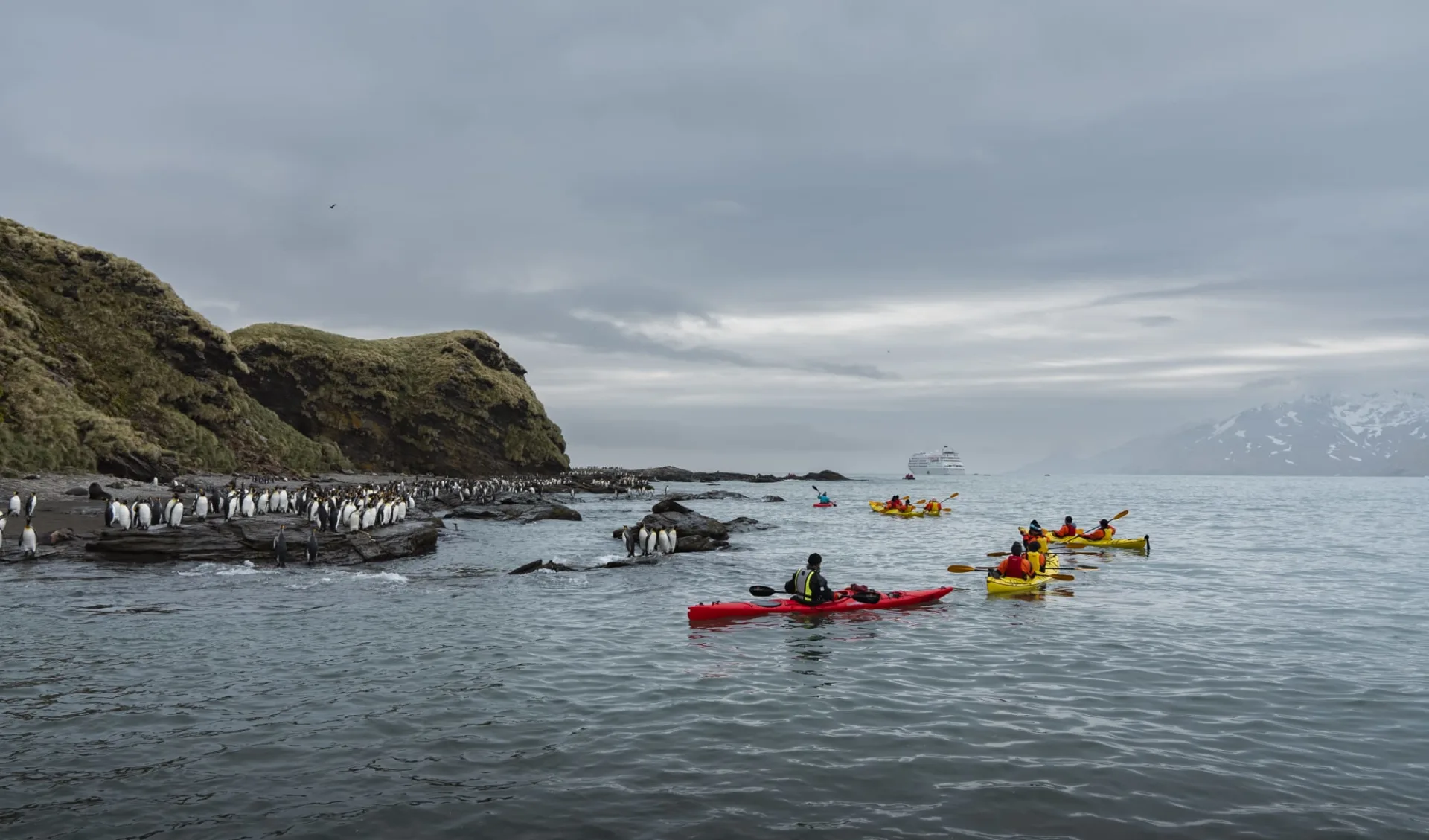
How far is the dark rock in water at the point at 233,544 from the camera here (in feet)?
92.5

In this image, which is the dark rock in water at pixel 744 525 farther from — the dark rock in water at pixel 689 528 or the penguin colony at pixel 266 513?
the penguin colony at pixel 266 513

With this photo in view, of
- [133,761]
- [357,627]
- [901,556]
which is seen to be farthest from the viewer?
[901,556]

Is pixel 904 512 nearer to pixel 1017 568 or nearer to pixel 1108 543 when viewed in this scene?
pixel 1108 543

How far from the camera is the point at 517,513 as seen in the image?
5603 centimetres

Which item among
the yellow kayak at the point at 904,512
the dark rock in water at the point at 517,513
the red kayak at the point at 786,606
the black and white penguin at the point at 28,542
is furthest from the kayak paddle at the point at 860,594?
the yellow kayak at the point at 904,512

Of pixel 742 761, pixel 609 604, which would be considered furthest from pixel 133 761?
pixel 609 604

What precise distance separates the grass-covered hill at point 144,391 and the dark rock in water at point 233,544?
1058 inches

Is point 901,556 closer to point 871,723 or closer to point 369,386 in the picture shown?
point 871,723

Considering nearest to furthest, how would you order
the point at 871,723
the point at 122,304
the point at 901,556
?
1. the point at 871,723
2. the point at 901,556
3. the point at 122,304

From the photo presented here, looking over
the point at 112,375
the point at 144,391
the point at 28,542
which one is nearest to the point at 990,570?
the point at 28,542

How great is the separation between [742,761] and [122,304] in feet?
280

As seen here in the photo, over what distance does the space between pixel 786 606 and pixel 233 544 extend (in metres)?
21.8

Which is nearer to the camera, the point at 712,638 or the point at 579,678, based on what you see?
the point at 579,678

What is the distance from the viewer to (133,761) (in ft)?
32.9
